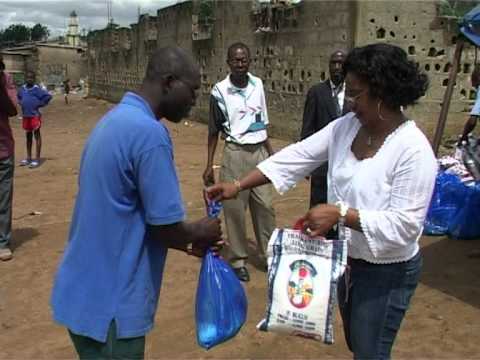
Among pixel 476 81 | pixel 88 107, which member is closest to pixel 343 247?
pixel 476 81

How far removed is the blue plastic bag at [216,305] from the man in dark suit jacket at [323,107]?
2.32m

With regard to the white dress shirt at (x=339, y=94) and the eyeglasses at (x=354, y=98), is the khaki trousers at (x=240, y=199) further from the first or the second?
the eyeglasses at (x=354, y=98)

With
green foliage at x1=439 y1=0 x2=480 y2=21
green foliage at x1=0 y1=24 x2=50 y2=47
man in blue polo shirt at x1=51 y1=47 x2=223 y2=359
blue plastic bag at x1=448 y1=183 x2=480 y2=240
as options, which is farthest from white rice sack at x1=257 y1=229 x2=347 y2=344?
green foliage at x1=0 y1=24 x2=50 y2=47

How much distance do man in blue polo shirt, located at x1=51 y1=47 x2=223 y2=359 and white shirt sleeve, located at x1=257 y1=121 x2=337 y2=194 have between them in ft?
2.20

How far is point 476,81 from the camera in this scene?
272 inches

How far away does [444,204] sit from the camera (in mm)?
5902

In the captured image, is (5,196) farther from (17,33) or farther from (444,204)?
(17,33)

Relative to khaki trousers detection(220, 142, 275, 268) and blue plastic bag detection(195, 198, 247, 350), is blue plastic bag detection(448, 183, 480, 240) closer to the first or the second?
khaki trousers detection(220, 142, 275, 268)

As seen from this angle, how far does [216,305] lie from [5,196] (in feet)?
12.5

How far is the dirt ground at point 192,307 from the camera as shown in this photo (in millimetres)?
3559

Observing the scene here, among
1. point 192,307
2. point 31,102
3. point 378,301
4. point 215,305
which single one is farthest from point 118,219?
point 31,102

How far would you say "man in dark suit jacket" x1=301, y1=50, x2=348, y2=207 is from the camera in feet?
14.7

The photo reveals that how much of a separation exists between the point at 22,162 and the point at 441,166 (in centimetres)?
830

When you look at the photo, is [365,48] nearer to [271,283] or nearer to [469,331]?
[271,283]
